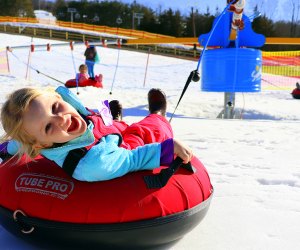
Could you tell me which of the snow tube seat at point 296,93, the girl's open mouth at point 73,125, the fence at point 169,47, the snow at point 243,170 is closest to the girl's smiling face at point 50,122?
the girl's open mouth at point 73,125

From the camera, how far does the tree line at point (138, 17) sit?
4138 centimetres

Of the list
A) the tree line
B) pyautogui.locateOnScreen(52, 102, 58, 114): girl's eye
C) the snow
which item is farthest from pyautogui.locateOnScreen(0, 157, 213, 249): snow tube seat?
the tree line

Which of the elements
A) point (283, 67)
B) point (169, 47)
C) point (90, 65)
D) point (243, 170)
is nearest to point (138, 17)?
point (169, 47)

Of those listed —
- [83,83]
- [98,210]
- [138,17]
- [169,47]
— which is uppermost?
[138,17]

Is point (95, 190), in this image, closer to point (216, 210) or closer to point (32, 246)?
point (32, 246)

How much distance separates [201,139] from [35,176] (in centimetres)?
272

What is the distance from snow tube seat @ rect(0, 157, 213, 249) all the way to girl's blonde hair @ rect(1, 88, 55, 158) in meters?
0.22

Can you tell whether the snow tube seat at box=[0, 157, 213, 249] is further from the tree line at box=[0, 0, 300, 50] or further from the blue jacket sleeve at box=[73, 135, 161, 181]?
the tree line at box=[0, 0, 300, 50]

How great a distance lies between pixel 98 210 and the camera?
1.52 m

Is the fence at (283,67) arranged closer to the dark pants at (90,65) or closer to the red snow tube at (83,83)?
the dark pants at (90,65)

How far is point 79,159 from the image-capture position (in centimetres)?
156

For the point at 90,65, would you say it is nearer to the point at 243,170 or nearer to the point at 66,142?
the point at 243,170

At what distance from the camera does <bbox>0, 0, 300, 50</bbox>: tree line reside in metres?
41.4

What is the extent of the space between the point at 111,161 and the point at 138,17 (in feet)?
138
